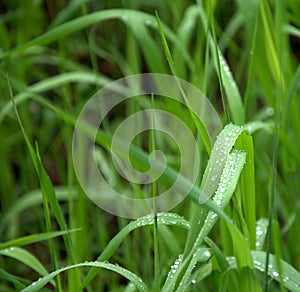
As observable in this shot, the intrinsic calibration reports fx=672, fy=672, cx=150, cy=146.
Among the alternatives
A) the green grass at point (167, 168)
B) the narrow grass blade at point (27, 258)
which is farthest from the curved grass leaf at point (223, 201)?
the narrow grass blade at point (27, 258)

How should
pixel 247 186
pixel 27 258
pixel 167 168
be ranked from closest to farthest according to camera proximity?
pixel 167 168, pixel 247 186, pixel 27 258

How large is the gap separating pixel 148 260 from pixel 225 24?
109cm

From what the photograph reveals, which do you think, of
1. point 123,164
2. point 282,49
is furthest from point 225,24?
point 123,164

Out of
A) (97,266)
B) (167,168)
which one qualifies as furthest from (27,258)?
(167,168)

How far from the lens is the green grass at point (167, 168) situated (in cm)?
75

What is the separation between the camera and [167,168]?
26.8 inches

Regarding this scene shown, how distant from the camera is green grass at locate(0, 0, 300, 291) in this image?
2.46ft

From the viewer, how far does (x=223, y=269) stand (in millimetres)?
780

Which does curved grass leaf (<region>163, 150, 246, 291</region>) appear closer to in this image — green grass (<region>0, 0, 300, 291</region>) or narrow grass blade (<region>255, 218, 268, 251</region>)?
green grass (<region>0, 0, 300, 291</region>)

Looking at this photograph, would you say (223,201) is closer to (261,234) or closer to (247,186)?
(247,186)

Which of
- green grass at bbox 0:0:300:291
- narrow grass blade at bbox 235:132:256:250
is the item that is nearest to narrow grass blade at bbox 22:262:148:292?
green grass at bbox 0:0:300:291

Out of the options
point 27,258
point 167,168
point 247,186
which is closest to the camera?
point 167,168

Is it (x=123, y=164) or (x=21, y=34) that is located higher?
(x=21, y=34)

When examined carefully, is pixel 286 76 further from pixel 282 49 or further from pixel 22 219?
pixel 22 219
